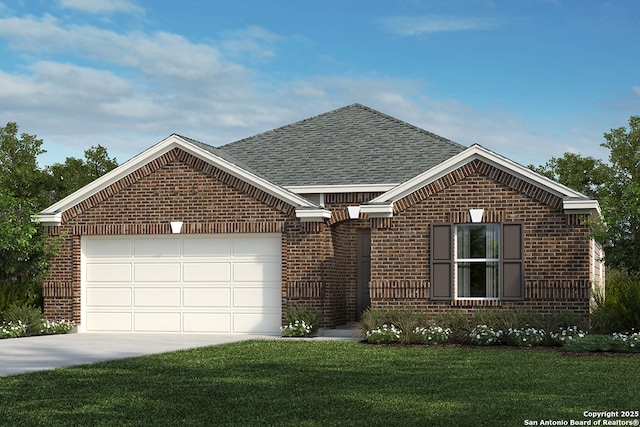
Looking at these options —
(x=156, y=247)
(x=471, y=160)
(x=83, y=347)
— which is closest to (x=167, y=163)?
(x=156, y=247)

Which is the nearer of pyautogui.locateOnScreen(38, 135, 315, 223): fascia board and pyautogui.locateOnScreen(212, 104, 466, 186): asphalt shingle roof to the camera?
pyautogui.locateOnScreen(38, 135, 315, 223): fascia board

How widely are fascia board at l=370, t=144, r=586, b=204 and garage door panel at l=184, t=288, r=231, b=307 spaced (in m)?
4.83

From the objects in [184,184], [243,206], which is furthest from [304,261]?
[184,184]

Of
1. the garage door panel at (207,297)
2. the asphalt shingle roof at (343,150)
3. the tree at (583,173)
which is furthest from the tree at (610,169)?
the garage door panel at (207,297)

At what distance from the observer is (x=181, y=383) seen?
13.2 m

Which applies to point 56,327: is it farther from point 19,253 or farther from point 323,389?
point 323,389

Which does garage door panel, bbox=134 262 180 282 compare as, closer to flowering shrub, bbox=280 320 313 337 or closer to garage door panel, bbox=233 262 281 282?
garage door panel, bbox=233 262 281 282

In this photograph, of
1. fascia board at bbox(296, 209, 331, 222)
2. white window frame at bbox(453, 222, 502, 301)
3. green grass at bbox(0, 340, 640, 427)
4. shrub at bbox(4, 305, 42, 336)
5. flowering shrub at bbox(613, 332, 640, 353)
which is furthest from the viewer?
shrub at bbox(4, 305, 42, 336)

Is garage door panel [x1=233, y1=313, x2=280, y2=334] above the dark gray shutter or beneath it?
beneath

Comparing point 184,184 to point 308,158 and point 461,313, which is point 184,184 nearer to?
point 308,158

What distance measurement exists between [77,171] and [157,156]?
21690 millimetres

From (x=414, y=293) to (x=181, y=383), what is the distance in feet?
30.8

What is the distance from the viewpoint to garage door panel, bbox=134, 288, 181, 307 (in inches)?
945

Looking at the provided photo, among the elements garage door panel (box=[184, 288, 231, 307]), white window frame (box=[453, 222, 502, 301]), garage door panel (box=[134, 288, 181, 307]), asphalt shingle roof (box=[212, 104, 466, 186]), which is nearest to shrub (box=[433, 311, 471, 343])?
white window frame (box=[453, 222, 502, 301])
